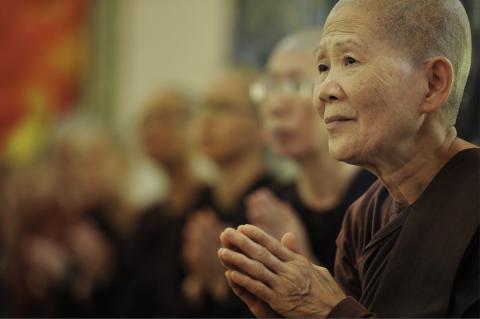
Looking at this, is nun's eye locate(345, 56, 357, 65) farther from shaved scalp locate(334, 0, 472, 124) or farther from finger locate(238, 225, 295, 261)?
finger locate(238, 225, 295, 261)

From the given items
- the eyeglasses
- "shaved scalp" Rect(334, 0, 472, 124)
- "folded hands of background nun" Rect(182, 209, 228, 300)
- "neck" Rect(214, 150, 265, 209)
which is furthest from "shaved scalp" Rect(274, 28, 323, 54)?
"neck" Rect(214, 150, 265, 209)

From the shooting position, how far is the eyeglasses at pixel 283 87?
314 centimetres

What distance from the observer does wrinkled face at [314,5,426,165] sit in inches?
70.2

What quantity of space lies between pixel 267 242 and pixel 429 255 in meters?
0.28

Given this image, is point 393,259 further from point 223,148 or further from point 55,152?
point 55,152

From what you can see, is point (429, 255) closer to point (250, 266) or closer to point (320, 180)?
point (250, 266)

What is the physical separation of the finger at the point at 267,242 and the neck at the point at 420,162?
0.79ft

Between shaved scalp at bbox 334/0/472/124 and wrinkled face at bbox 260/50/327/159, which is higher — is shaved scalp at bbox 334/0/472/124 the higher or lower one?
the higher one

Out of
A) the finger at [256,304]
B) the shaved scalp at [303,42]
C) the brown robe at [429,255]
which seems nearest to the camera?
the brown robe at [429,255]

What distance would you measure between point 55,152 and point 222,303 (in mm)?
3448

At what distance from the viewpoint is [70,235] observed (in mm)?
6367

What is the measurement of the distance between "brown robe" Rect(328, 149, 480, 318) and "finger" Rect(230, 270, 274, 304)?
12 centimetres

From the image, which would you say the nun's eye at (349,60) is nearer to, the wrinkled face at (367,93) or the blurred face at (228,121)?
the wrinkled face at (367,93)

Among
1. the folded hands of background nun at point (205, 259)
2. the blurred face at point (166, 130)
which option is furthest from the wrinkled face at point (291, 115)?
the blurred face at point (166, 130)
